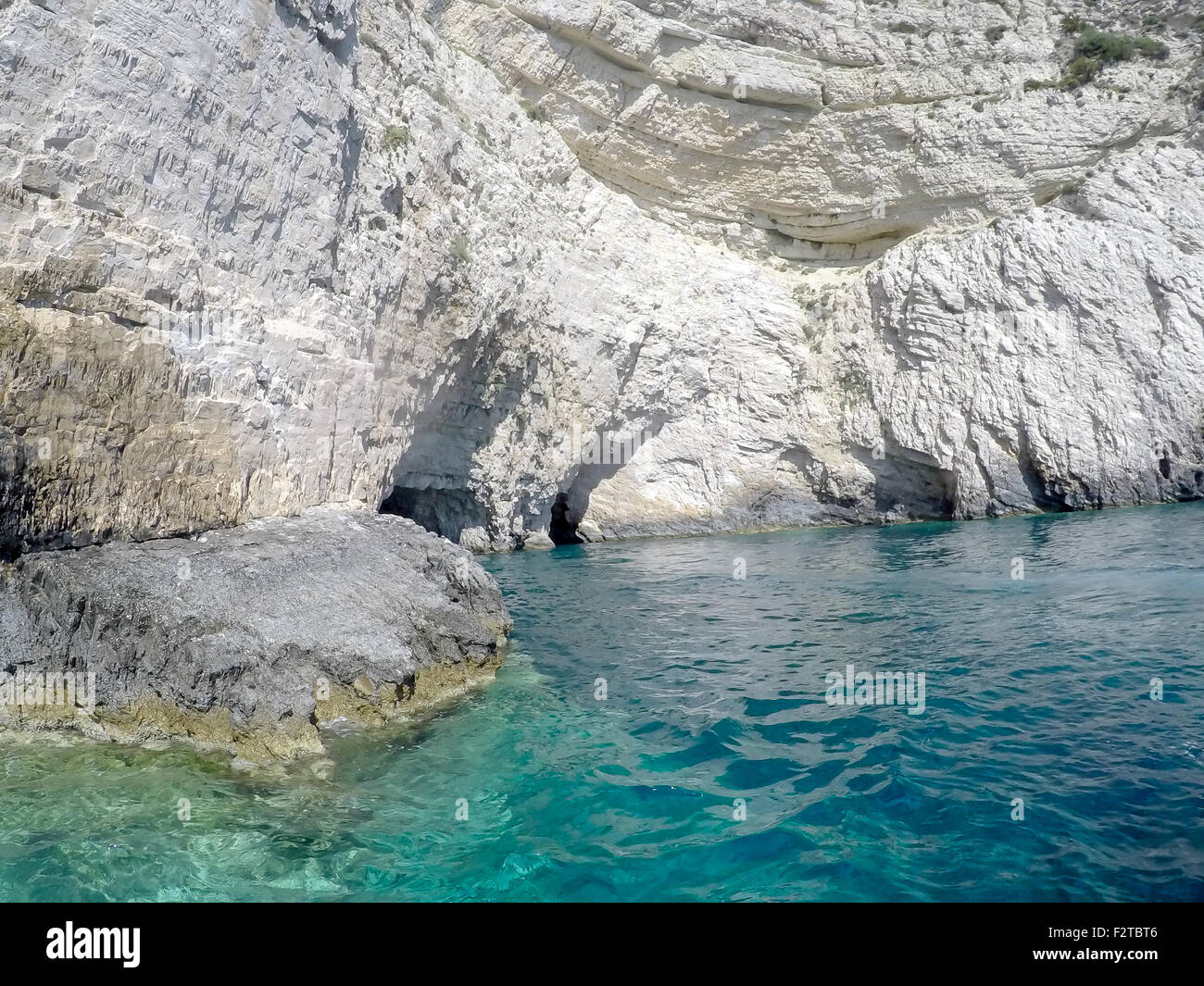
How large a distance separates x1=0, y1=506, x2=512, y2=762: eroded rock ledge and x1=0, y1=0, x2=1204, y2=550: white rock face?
492cm

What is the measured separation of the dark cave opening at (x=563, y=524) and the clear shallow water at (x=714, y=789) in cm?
1605

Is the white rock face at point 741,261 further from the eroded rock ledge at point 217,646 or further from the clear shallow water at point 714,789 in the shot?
the clear shallow water at point 714,789

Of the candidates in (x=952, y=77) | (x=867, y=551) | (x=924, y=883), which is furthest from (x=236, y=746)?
(x=952, y=77)

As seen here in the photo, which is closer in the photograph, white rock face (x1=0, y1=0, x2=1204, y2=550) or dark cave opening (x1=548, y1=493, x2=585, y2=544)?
white rock face (x1=0, y1=0, x2=1204, y2=550)

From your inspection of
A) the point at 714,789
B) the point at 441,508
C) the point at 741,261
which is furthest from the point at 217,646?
the point at 741,261

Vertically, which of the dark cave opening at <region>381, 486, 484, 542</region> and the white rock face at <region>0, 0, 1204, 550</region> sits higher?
the white rock face at <region>0, 0, 1204, 550</region>

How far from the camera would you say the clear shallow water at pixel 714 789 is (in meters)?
4.84

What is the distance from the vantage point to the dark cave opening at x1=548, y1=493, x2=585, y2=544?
27.0 metres

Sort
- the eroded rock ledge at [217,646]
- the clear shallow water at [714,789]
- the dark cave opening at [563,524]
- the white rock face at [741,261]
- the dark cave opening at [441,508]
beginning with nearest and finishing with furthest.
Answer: the clear shallow water at [714,789], the eroded rock ledge at [217,646], the white rock face at [741,261], the dark cave opening at [441,508], the dark cave opening at [563,524]

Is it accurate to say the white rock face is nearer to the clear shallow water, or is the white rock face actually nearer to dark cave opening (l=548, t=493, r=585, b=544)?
dark cave opening (l=548, t=493, r=585, b=544)

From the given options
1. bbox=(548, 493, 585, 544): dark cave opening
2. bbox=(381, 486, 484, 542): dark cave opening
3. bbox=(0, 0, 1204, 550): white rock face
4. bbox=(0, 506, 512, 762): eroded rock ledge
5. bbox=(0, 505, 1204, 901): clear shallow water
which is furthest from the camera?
Result: bbox=(548, 493, 585, 544): dark cave opening

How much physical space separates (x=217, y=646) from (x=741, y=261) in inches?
1024

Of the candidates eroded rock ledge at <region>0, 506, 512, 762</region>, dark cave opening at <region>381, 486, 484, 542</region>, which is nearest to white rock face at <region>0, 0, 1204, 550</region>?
dark cave opening at <region>381, 486, 484, 542</region>

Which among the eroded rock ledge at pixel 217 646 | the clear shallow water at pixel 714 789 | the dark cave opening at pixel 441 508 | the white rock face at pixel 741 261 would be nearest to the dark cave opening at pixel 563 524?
the white rock face at pixel 741 261
